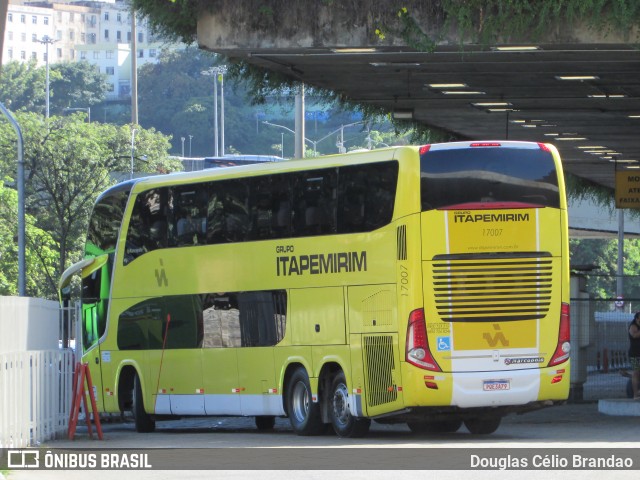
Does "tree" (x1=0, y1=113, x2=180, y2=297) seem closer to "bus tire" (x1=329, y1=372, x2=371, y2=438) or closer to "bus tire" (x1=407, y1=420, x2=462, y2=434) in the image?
"bus tire" (x1=407, y1=420, x2=462, y2=434)

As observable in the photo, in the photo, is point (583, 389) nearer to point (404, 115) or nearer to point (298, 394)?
point (404, 115)

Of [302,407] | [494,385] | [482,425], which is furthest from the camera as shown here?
[302,407]

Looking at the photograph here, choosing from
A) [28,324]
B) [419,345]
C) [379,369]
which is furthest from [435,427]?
[28,324]

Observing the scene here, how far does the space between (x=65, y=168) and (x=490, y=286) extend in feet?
149

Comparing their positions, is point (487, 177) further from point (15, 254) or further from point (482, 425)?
point (15, 254)

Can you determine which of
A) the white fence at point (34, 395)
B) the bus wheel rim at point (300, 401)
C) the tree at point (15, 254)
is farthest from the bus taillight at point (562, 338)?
the tree at point (15, 254)

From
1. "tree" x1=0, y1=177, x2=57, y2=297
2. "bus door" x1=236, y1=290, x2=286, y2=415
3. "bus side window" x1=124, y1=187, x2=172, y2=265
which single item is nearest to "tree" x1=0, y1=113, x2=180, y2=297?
"tree" x1=0, y1=177, x2=57, y2=297

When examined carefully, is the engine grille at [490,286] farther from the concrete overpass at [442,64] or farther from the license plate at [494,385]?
the concrete overpass at [442,64]

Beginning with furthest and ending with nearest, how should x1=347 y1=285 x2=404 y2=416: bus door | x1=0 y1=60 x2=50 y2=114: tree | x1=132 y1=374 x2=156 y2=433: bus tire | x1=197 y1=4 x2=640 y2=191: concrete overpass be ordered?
x1=0 y1=60 x2=50 y2=114: tree → x1=132 y1=374 x2=156 y2=433: bus tire → x1=197 y1=4 x2=640 y2=191: concrete overpass → x1=347 y1=285 x2=404 y2=416: bus door

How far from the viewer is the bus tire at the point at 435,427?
21016 mm

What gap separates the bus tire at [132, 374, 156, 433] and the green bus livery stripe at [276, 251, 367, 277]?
502 centimetres

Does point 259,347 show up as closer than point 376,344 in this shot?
No

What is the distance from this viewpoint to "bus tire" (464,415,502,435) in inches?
785

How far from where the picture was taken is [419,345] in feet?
59.4
